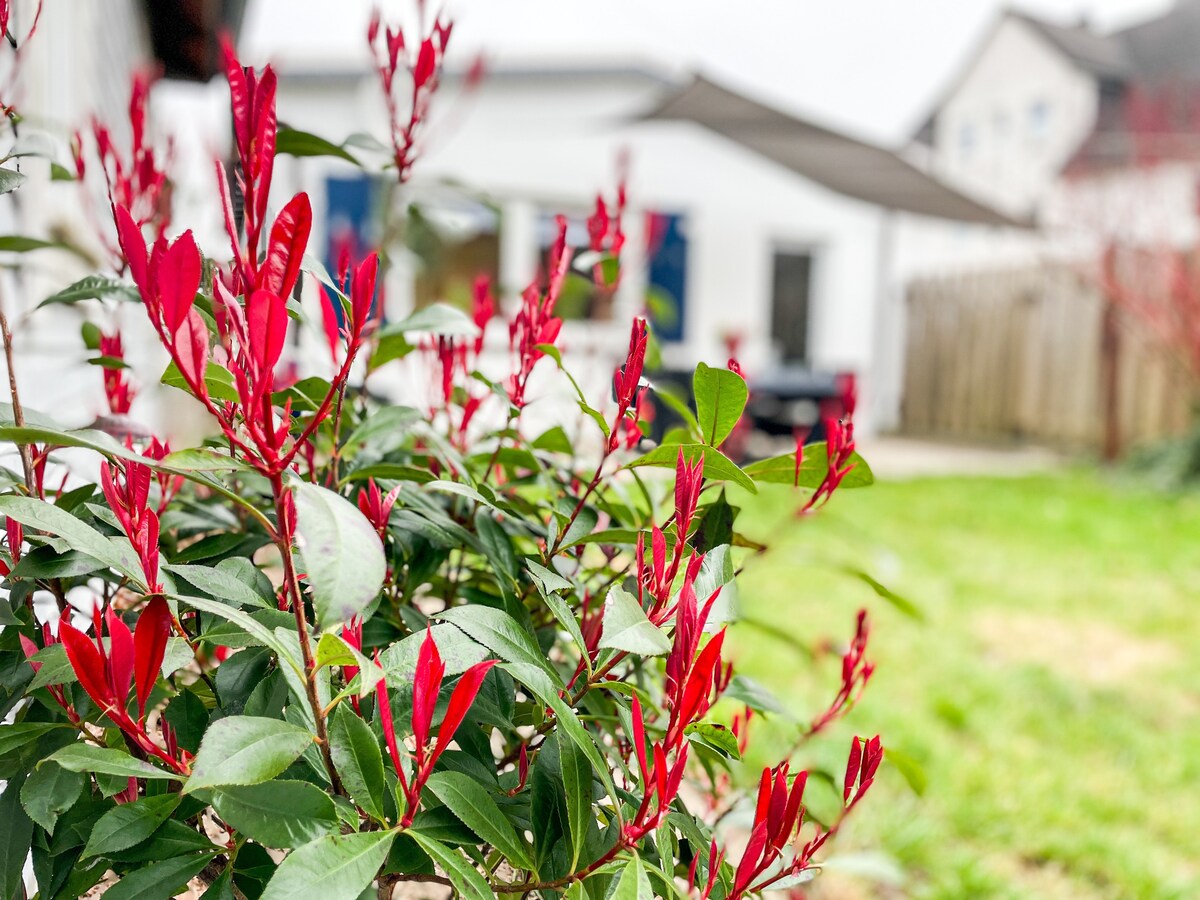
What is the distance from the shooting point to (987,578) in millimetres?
4449

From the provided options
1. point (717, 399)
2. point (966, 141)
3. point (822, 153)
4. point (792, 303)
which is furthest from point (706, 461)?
point (966, 141)

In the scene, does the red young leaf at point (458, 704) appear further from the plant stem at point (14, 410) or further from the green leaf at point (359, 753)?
the plant stem at point (14, 410)

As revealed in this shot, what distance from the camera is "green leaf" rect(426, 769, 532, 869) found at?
0.58 m

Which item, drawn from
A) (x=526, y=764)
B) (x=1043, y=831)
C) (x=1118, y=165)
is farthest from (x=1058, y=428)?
(x=526, y=764)

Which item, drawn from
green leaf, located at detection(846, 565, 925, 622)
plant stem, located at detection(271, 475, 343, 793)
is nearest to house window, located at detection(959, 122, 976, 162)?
green leaf, located at detection(846, 565, 925, 622)

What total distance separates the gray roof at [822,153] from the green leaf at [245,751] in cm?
648

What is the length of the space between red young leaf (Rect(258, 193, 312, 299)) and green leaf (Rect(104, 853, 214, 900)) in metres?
0.35

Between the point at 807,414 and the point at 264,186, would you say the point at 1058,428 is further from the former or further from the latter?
the point at 264,186

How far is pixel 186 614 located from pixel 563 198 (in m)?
9.75

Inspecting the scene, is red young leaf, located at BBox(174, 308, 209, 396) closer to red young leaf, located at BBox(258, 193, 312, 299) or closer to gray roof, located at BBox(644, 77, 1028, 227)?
red young leaf, located at BBox(258, 193, 312, 299)

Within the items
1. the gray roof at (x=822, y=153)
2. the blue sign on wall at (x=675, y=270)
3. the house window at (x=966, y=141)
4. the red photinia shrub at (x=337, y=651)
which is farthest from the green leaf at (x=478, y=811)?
the house window at (x=966, y=141)

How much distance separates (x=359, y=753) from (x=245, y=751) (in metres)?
0.07

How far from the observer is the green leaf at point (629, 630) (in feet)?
1.79

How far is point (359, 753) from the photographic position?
0.56m
